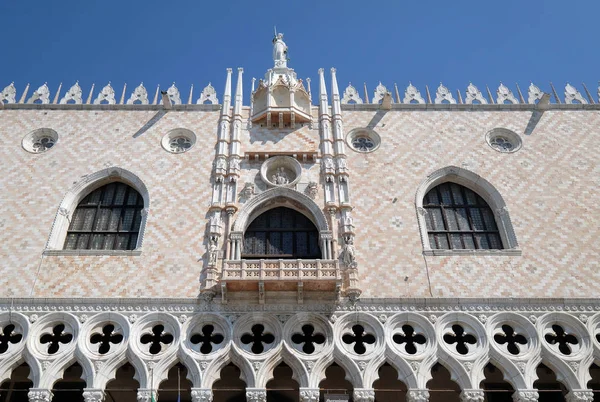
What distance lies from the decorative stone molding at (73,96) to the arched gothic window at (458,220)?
1271cm

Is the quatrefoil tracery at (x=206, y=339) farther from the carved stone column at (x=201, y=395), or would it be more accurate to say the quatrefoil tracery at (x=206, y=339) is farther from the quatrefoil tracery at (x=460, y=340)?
the quatrefoil tracery at (x=460, y=340)

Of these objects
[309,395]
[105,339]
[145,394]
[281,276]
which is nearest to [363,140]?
[281,276]

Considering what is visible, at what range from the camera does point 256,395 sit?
13492mm

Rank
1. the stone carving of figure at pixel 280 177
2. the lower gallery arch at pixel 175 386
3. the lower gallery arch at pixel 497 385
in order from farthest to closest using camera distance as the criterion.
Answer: the stone carving of figure at pixel 280 177 < the lower gallery arch at pixel 497 385 < the lower gallery arch at pixel 175 386

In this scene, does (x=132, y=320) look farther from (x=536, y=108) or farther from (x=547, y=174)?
(x=536, y=108)

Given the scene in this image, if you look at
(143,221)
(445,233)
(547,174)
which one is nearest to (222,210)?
(143,221)

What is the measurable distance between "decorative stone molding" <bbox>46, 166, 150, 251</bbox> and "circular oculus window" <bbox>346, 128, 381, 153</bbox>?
687 cm

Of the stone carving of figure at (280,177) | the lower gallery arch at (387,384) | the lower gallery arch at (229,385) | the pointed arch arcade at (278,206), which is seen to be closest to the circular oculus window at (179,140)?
the stone carving of figure at (280,177)

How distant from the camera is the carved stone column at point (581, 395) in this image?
44.4 feet

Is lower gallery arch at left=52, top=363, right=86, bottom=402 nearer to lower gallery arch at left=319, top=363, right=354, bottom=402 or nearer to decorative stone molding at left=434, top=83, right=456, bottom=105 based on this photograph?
lower gallery arch at left=319, top=363, right=354, bottom=402

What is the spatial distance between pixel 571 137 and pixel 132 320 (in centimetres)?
1527

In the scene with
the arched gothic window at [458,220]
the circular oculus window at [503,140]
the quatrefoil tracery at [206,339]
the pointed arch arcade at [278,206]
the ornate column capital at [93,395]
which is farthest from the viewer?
the circular oculus window at [503,140]

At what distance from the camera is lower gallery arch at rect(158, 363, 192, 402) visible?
49.6 ft

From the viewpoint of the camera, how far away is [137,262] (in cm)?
1575
